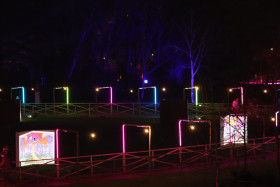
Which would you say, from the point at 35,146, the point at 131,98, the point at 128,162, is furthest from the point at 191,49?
the point at 35,146

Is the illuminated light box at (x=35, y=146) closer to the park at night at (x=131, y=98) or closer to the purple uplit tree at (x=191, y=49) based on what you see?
the park at night at (x=131, y=98)

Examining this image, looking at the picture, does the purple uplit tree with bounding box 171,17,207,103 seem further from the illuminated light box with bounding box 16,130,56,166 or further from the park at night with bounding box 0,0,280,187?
the illuminated light box with bounding box 16,130,56,166

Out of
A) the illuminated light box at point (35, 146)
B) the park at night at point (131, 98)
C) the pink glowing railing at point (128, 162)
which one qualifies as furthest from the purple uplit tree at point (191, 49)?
the illuminated light box at point (35, 146)

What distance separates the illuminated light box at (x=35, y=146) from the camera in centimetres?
1402

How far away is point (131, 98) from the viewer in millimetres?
31859

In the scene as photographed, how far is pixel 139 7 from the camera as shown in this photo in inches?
1283

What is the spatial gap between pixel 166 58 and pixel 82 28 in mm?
11410

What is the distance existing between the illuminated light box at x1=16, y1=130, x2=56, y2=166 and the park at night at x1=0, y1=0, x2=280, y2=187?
5 cm

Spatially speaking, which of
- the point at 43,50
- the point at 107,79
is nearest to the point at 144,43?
the point at 107,79

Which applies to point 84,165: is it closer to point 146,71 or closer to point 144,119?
point 144,119

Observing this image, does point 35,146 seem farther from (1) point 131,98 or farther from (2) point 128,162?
(1) point 131,98

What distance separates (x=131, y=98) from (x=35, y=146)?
59.0 ft

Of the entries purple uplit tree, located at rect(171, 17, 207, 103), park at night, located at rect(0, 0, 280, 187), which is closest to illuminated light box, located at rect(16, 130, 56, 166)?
park at night, located at rect(0, 0, 280, 187)

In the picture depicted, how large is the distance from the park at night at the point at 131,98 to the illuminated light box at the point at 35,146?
47 mm
